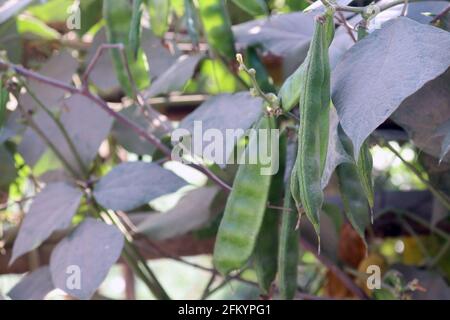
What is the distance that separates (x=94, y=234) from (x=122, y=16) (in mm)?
236

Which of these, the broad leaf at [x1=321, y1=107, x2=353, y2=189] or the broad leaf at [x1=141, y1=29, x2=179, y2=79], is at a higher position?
the broad leaf at [x1=141, y1=29, x2=179, y2=79]

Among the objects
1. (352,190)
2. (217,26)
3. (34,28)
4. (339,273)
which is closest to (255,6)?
(217,26)

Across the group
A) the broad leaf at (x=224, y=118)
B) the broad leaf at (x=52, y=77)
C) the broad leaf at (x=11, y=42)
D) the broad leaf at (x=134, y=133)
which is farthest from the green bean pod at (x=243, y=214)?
the broad leaf at (x=11, y=42)

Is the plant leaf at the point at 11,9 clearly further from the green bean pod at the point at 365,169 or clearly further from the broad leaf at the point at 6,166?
the green bean pod at the point at 365,169

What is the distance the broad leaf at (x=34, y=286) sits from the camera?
789 millimetres

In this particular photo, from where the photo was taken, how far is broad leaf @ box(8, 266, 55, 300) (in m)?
0.79

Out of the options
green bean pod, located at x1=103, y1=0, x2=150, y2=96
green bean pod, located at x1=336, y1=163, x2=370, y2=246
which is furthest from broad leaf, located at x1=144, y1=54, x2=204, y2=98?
green bean pod, located at x1=336, y1=163, x2=370, y2=246

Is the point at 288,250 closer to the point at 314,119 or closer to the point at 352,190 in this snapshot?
the point at 352,190

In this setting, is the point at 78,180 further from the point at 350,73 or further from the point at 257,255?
the point at 350,73

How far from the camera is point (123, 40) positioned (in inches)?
32.1

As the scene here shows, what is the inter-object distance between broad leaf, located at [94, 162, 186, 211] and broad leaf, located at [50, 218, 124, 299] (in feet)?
0.10

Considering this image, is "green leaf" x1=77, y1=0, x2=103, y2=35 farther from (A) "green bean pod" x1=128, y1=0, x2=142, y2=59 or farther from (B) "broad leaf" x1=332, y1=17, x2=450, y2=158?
(B) "broad leaf" x1=332, y1=17, x2=450, y2=158

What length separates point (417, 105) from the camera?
1.89 ft
